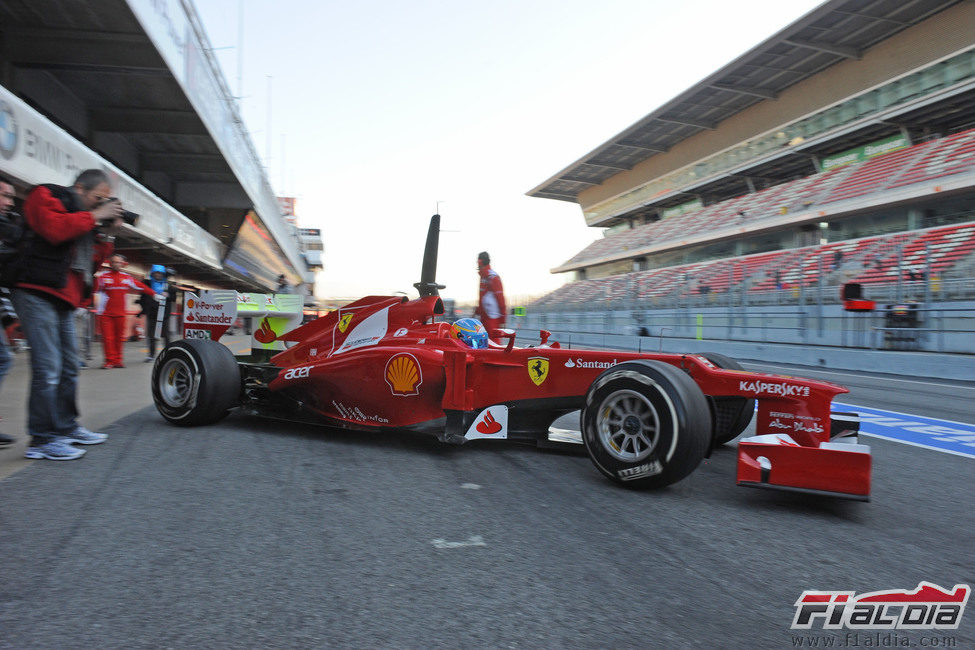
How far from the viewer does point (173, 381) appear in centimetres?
466

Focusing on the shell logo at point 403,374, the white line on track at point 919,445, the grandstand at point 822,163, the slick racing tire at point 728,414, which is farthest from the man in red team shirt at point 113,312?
the grandstand at point 822,163

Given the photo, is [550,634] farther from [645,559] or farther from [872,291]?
[872,291]

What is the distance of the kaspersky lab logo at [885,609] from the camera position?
1.72 meters

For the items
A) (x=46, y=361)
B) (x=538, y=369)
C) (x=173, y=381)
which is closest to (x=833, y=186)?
(x=538, y=369)

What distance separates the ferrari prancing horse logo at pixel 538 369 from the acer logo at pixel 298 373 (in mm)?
1715

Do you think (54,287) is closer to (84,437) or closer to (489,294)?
(84,437)

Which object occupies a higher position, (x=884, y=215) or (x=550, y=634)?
(x=884, y=215)

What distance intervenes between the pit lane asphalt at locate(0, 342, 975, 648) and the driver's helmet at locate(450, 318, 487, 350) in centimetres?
100

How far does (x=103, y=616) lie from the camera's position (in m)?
1.67

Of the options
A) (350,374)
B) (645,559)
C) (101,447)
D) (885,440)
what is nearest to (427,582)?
(645,559)

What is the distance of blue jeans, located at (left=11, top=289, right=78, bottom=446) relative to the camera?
Result: 3.47 m

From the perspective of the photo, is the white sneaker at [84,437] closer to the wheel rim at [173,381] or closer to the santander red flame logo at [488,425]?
the wheel rim at [173,381]

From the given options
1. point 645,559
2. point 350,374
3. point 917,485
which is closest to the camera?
point 645,559

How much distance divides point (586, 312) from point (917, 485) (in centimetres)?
2171
